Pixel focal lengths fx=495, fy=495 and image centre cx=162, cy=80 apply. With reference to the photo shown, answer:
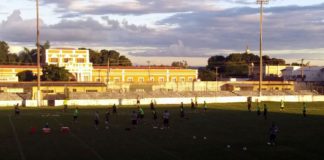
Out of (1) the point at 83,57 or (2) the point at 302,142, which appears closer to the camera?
(2) the point at 302,142

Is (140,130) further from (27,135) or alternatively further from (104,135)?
(27,135)

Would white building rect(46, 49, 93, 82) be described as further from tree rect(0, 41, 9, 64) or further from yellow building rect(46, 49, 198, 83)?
tree rect(0, 41, 9, 64)

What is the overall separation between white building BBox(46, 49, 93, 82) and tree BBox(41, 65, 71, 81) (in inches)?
732

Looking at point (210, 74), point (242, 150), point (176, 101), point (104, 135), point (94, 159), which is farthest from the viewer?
point (210, 74)

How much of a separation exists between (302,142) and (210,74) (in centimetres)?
13013

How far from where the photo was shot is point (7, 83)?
101688mm

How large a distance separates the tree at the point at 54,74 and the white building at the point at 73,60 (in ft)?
61.0

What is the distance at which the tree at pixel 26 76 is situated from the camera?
411 ft

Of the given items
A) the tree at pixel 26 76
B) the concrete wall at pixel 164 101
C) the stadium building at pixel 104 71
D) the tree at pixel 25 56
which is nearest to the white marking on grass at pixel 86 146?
the concrete wall at pixel 164 101

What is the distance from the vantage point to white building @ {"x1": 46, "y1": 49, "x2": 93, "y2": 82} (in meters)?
134

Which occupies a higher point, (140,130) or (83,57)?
(83,57)

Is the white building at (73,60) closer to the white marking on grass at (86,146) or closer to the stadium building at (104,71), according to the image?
the stadium building at (104,71)

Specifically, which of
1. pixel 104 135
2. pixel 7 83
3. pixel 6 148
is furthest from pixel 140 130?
pixel 7 83

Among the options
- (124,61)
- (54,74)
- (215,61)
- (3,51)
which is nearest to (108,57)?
(124,61)
